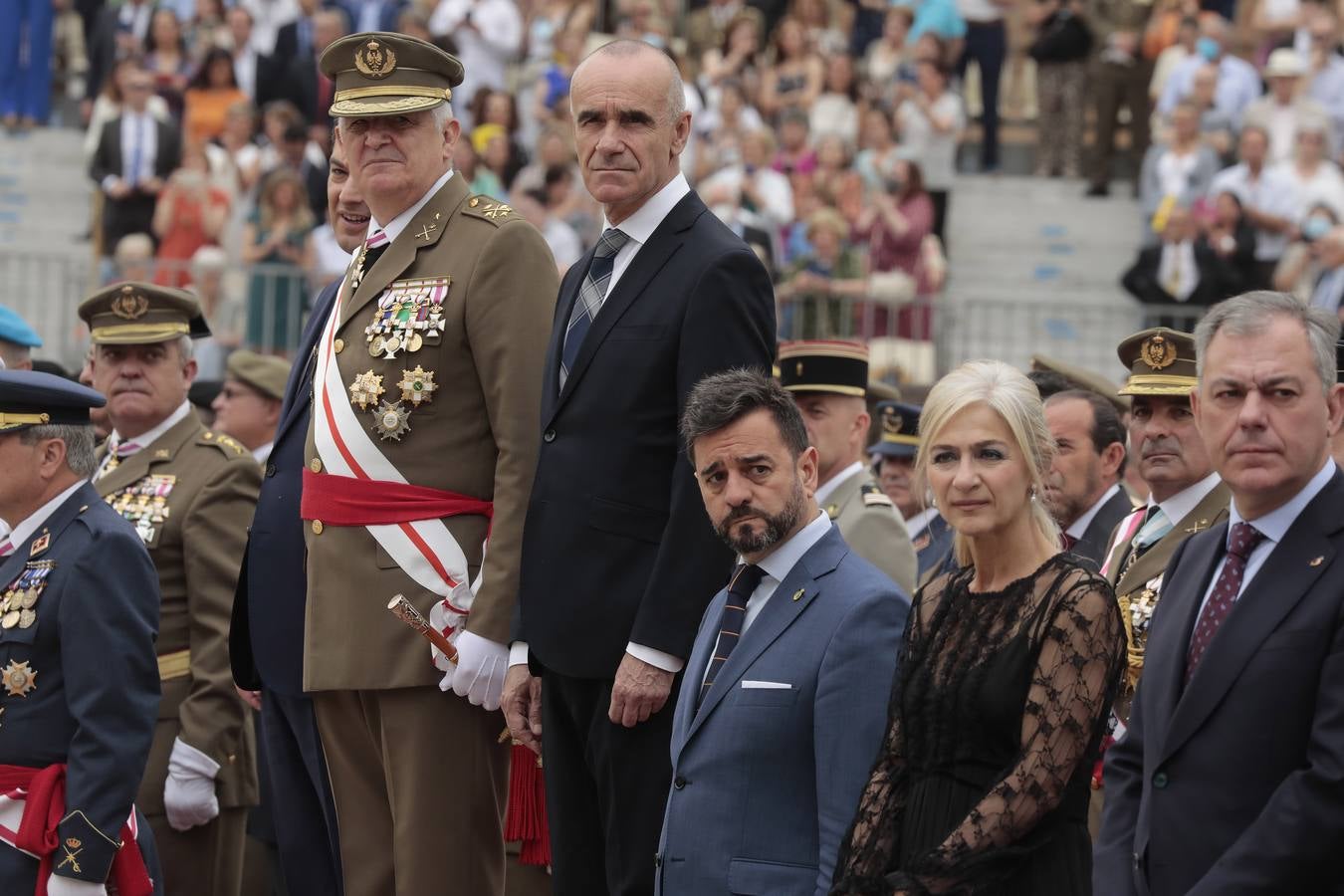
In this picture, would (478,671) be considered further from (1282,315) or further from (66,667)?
(1282,315)

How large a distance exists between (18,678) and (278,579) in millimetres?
758

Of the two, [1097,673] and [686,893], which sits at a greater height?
[1097,673]

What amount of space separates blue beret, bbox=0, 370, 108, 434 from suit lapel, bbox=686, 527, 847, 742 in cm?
226

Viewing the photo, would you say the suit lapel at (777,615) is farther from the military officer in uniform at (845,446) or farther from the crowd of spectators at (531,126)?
the crowd of spectators at (531,126)

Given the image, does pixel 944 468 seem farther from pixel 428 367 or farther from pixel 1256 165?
pixel 1256 165

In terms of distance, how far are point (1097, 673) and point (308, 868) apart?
97.4 inches

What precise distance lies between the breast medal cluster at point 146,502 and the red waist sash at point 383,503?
158cm

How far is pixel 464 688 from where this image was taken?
17.3ft

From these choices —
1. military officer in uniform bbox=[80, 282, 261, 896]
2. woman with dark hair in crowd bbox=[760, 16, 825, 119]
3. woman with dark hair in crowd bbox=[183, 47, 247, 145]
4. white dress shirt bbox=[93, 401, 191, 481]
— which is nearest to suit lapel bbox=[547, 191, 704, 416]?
military officer in uniform bbox=[80, 282, 261, 896]

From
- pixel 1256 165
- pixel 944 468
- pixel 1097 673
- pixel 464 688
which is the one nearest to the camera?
pixel 1097 673

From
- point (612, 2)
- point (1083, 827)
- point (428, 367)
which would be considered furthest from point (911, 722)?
point (612, 2)

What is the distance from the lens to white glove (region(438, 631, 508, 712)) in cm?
525

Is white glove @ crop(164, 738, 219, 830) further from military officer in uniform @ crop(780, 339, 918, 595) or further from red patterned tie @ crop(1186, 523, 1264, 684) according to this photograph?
red patterned tie @ crop(1186, 523, 1264, 684)

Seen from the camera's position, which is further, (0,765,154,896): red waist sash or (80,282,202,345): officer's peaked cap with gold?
(80,282,202,345): officer's peaked cap with gold
